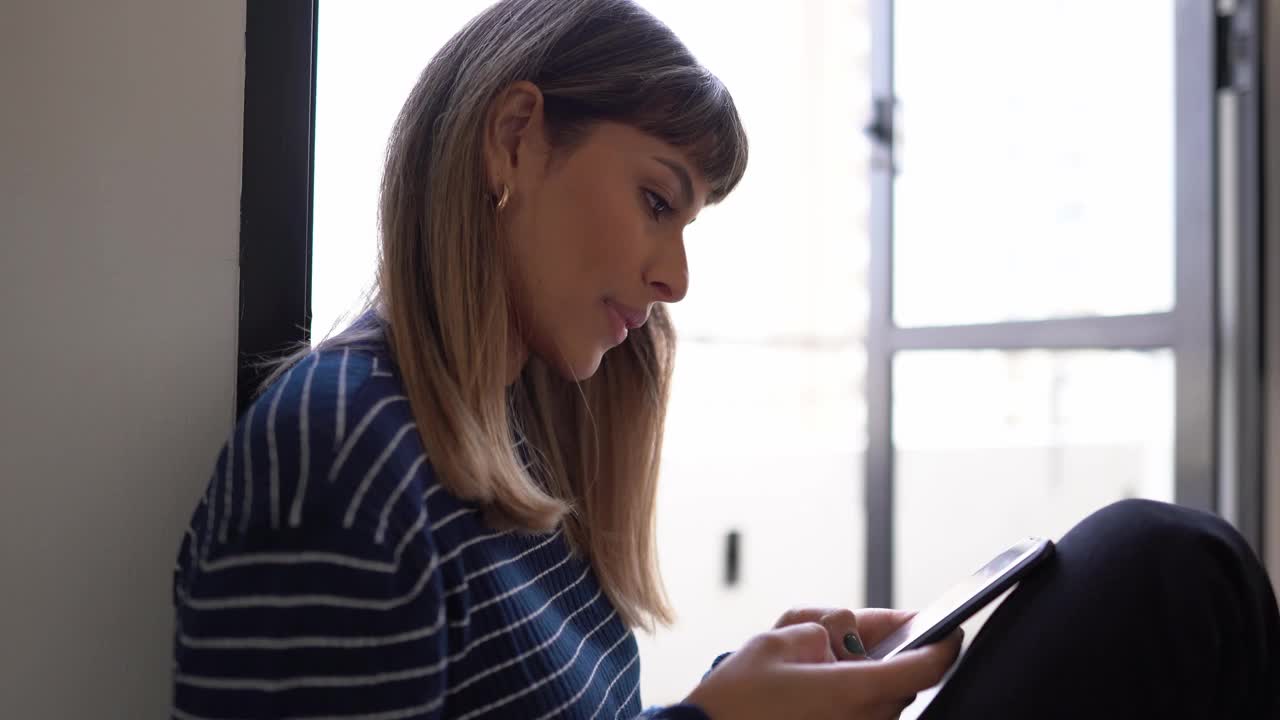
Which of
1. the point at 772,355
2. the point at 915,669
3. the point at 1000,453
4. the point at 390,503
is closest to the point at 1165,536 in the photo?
the point at 915,669

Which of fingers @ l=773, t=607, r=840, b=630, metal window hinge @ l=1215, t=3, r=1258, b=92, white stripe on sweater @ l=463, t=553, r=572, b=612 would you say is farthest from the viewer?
metal window hinge @ l=1215, t=3, r=1258, b=92

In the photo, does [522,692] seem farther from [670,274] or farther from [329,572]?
[670,274]

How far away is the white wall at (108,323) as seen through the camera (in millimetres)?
604

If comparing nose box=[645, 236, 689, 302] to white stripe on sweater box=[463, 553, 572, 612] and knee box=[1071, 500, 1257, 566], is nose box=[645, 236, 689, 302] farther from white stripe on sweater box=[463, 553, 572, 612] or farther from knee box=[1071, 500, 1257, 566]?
knee box=[1071, 500, 1257, 566]

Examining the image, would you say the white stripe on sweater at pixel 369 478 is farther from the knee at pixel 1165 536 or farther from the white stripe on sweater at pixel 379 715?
the knee at pixel 1165 536

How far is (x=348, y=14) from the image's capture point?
0.82 meters

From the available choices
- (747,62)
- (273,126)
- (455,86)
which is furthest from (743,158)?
(747,62)

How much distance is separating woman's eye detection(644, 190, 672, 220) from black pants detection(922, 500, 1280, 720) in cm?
39

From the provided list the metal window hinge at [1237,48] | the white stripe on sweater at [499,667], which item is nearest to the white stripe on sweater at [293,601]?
the white stripe on sweater at [499,667]

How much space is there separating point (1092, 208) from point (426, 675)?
1285 millimetres

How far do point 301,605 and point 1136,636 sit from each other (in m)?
0.52

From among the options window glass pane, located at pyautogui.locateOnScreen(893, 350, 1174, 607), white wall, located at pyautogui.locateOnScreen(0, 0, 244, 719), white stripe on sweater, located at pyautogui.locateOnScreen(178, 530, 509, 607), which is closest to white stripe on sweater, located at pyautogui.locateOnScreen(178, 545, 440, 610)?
white stripe on sweater, located at pyautogui.locateOnScreen(178, 530, 509, 607)

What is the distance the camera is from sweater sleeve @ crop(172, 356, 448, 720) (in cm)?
46

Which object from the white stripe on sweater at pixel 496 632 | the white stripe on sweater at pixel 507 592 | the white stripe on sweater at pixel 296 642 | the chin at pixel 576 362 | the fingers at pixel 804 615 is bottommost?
the fingers at pixel 804 615
